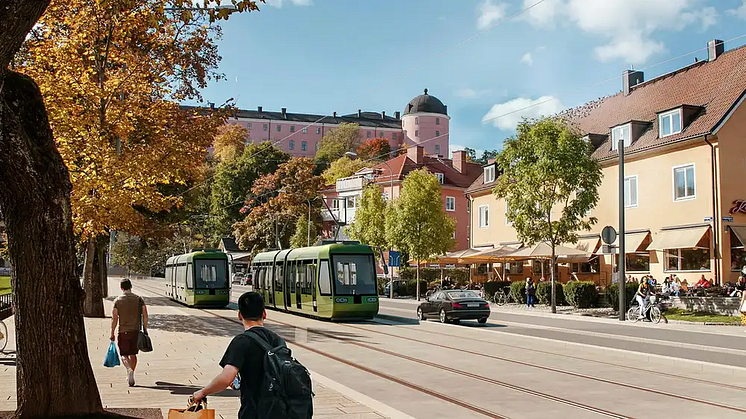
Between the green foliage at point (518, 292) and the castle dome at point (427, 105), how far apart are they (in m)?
106

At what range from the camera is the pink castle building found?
5733 inches

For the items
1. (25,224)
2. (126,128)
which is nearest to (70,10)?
(126,128)

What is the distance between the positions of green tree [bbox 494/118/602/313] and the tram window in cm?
1154

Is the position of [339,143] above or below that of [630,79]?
above

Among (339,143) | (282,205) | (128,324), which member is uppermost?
(339,143)

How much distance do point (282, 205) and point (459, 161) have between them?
1973cm

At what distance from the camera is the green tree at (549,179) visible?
3422 cm

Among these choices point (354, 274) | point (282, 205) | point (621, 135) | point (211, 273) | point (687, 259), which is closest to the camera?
point (354, 274)

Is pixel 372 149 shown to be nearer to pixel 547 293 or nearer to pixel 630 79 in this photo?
pixel 630 79

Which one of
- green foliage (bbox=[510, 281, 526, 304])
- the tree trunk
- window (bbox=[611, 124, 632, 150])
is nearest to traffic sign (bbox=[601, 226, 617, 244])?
green foliage (bbox=[510, 281, 526, 304])

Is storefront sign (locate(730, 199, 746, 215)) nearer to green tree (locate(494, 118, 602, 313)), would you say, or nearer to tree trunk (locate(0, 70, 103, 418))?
green tree (locate(494, 118, 602, 313))

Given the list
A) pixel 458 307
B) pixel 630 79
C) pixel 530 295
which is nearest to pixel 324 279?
pixel 458 307

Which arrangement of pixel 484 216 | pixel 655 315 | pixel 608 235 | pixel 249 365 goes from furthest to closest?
pixel 484 216 < pixel 608 235 < pixel 655 315 < pixel 249 365

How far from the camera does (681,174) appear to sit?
3656 centimetres
